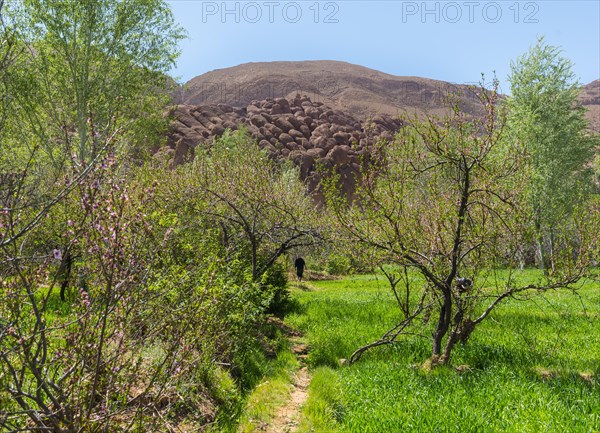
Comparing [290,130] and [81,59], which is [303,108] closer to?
[290,130]

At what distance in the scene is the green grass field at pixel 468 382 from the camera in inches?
229

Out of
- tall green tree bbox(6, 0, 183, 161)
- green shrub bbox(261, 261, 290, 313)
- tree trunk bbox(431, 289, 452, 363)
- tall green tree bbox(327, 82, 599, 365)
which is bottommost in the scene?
green shrub bbox(261, 261, 290, 313)

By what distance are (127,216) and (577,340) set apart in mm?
10723

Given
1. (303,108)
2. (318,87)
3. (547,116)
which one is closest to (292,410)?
(547,116)

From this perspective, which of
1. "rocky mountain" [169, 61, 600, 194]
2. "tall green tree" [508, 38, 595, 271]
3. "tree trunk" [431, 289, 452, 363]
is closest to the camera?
"tree trunk" [431, 289, 452, 363]

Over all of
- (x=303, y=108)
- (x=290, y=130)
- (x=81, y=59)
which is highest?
(x=303, y=108)

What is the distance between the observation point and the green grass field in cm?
582

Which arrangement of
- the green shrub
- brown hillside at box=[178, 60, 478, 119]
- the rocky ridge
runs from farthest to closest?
brown hillside at box=[178, 60, 478, 119] < the rocky ridge < the green shrub

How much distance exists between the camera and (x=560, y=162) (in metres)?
30.1

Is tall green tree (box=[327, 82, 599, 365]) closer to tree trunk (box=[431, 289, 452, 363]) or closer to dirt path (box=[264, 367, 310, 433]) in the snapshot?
tree trunk (box=[431, 289, 452, 363])

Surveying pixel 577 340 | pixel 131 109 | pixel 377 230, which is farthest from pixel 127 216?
pixel 131 109

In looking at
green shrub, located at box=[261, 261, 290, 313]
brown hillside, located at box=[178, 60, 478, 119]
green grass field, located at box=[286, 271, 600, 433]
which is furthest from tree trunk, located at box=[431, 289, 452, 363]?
brown hillside, located at box=[178, 60, 478, 119]

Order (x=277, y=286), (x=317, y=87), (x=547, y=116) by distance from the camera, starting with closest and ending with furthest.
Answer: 1. (x=277, y=286)
2. (x=547, y=116)
3. (x=317, y=87)

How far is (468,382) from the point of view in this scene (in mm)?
7254
